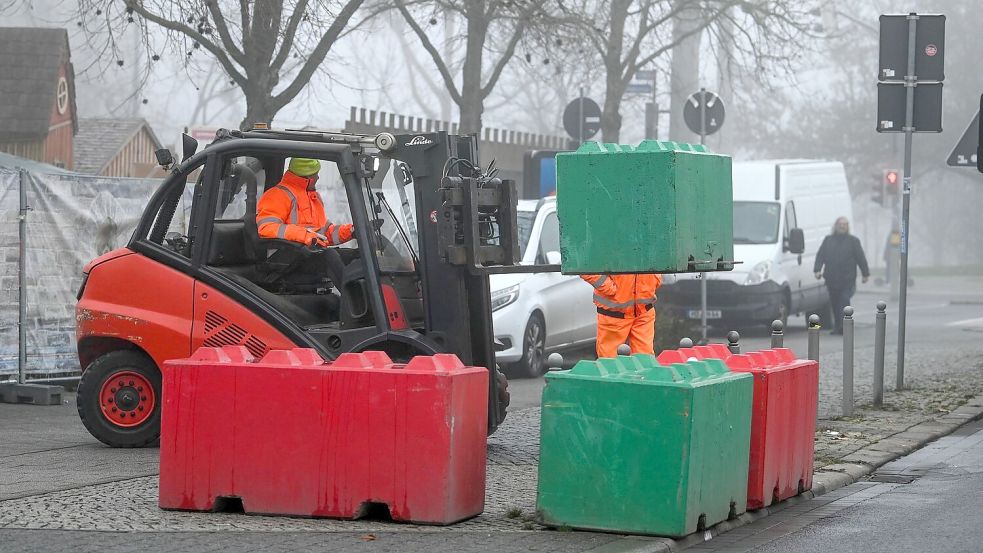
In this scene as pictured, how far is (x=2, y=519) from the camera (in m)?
7.67

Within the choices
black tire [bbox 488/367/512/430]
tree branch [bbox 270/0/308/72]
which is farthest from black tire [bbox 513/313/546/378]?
black tire [bbox 488/367/512/430]

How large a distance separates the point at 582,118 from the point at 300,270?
12.5 m

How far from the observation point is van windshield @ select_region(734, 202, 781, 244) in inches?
942

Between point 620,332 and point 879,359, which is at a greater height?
point 620,332

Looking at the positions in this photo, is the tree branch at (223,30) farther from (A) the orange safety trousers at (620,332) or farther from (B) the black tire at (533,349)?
(A) the orange safety trousers at (620,332)

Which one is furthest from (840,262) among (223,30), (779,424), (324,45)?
(779,424)

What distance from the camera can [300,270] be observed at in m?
10.5

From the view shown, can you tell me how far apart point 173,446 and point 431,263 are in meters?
2.65

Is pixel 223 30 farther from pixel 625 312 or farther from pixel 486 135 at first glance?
pixel 486 135

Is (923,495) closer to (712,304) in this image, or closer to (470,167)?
(470,167)

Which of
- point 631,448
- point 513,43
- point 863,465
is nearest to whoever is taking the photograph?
point 631,448

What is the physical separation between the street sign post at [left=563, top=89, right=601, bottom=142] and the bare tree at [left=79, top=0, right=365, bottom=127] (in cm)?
536

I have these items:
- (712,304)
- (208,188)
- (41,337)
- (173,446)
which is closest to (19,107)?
(712,304)

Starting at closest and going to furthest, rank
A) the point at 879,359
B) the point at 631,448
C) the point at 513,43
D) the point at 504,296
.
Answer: the point at 631,448
the point at 879,359
the point at 504,296
the point at 513,43
